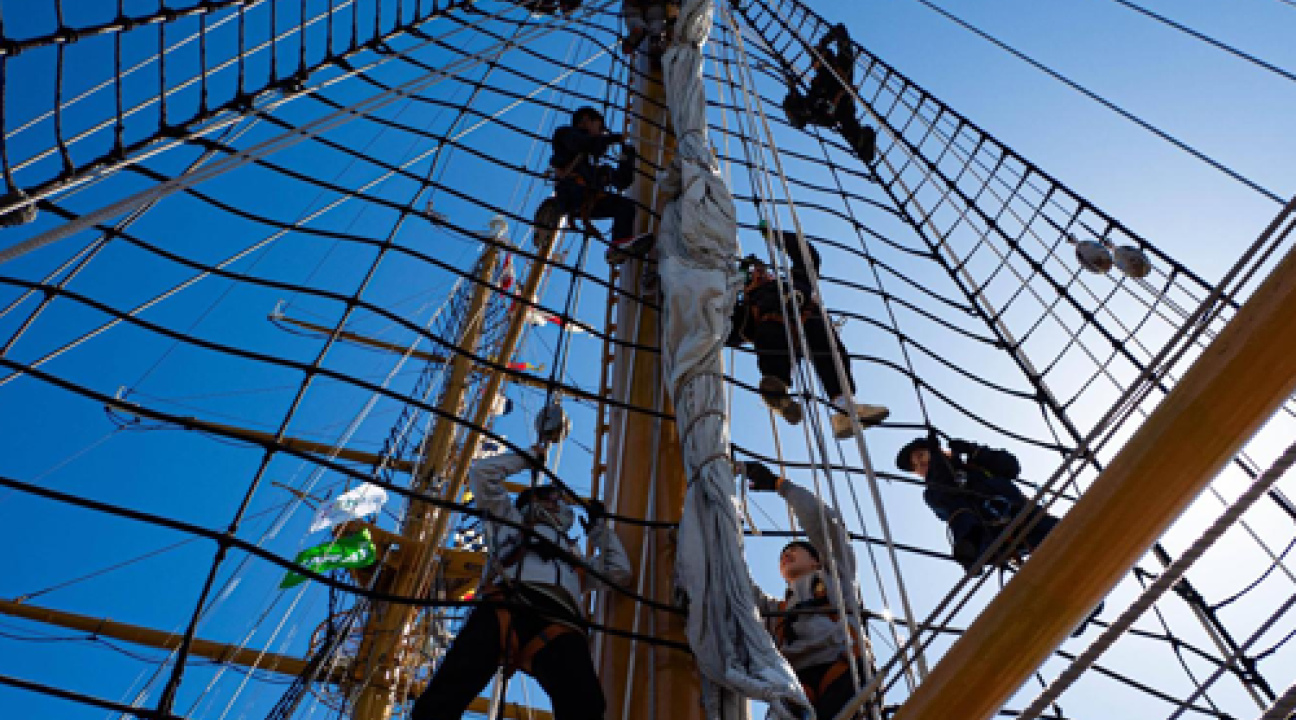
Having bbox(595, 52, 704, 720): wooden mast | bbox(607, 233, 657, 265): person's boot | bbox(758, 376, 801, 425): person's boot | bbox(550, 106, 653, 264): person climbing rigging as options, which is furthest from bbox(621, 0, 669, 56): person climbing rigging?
bbox(758, 376, 801, 425): person's boot

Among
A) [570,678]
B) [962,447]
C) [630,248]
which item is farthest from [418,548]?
[570,678]

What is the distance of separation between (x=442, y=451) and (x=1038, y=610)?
24.0 ft

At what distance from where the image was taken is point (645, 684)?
2.27m

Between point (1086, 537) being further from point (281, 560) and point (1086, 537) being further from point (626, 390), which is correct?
point (626, 390)

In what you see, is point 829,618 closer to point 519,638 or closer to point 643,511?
point 643,511

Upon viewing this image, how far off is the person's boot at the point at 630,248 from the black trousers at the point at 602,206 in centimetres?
15

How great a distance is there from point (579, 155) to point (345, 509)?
13.1ft

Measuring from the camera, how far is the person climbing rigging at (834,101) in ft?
19.2

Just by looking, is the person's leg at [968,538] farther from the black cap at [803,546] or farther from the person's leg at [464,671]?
the person's leg at [464,671]

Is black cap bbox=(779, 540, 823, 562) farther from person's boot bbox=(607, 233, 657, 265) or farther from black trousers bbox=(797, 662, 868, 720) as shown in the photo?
person's boot bbox=(607, 233, 657, 265)

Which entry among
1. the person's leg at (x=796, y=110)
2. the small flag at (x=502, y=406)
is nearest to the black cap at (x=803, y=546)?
the person's leg at (x=796, y=110)

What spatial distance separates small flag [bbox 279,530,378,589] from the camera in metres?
7.10

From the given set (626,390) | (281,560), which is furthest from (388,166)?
(281,560)

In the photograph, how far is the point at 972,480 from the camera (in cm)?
337
